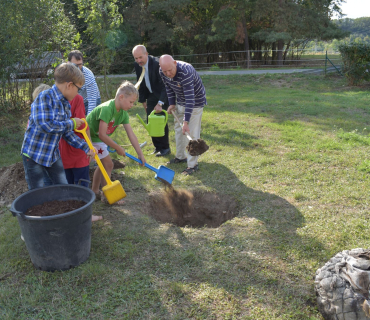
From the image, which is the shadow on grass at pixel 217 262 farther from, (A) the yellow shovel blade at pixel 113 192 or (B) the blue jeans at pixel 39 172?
(B) the blue jeans at pixel 39 172

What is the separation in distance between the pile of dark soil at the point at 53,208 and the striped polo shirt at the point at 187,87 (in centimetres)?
209

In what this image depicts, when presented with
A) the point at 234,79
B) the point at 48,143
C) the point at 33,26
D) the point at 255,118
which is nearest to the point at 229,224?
the point at 48,143

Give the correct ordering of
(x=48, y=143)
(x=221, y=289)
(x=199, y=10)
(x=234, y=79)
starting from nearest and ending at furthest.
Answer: (x=221, y=289)
(x=48, y=143)
(x=234, y=79)
(x=199, y=10)

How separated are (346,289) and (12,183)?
167 inches

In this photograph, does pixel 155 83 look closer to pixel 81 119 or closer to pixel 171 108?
pixel 171 108

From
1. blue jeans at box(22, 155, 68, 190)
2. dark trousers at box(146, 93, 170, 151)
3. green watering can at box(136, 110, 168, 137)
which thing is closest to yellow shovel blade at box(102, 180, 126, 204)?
blue jeans at box(22, 155, 68, 190)

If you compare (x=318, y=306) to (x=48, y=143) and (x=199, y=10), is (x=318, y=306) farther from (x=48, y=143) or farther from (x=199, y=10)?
(x=199, y=10)

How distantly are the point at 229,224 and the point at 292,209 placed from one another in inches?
31.8

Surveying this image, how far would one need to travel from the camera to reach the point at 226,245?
323 cm

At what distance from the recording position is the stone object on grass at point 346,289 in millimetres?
2258

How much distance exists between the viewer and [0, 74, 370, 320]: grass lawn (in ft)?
8.27

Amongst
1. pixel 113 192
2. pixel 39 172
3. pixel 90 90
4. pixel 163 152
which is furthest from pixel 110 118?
pixel 163 152

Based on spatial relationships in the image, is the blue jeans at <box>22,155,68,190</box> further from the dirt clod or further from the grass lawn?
the dirt clod

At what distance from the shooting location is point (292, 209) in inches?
151
